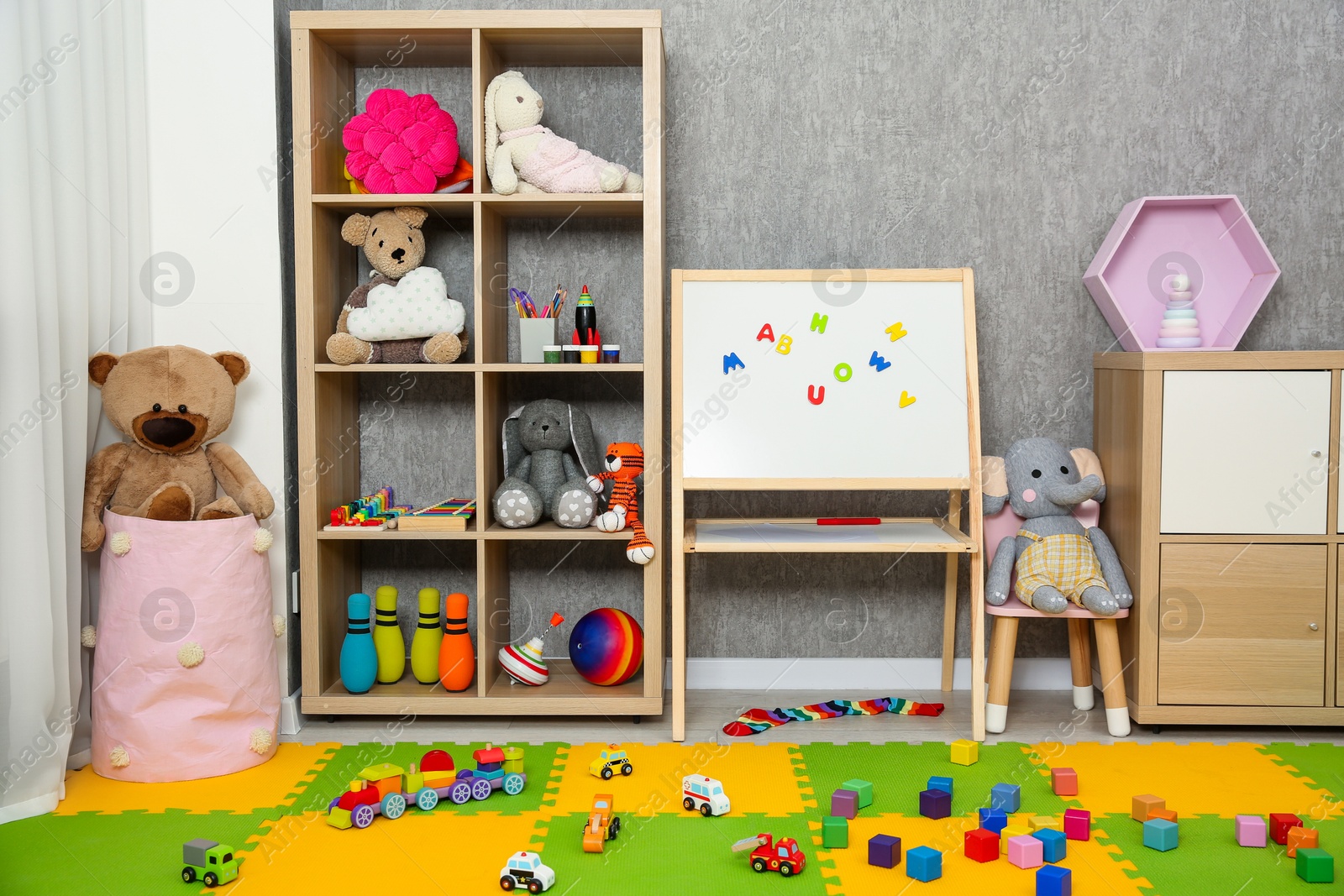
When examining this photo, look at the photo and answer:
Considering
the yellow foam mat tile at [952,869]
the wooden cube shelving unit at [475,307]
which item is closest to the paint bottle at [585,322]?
the wooden cube shelving unit at [475,307]

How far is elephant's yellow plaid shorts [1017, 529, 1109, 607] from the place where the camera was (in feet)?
8.62

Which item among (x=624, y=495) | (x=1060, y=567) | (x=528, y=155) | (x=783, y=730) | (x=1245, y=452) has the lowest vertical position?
(x=783, y=730)

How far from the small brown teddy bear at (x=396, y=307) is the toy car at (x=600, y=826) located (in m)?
1.21

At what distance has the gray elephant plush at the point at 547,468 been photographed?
105 inches

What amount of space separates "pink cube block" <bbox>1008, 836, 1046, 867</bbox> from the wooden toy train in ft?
3.28

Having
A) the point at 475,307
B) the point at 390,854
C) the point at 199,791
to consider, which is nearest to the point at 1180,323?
the point at 475,307

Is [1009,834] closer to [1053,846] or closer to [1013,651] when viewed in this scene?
[1053,846]

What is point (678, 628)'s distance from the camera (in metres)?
2.54

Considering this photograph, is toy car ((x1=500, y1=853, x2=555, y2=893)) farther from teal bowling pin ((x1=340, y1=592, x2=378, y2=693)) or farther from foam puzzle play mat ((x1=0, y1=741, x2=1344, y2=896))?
teal bowling pin ((x1=340, y1=592, x2=378, y2=693))

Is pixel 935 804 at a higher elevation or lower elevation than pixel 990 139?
lower

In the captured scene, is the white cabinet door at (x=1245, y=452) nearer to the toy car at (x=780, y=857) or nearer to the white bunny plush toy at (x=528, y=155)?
the toy car at (x=780, y=857)

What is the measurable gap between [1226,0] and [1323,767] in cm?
207

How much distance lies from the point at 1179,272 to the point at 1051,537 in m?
0.87

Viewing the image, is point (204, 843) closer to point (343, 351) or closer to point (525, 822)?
point (525, 822)
